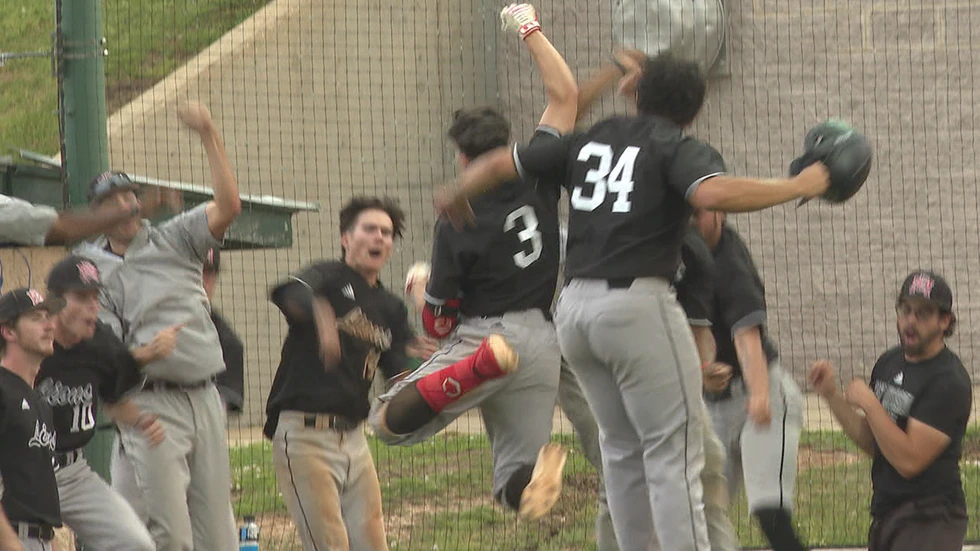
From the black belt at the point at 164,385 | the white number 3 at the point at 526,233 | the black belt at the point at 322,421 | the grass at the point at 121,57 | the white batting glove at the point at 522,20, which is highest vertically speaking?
the grass at the point at 121,57

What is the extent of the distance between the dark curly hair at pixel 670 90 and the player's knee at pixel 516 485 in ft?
5.01

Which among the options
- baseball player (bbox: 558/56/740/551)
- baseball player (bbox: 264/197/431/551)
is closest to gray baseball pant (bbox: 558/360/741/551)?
baseball player (bbox: 558/56/740/551)

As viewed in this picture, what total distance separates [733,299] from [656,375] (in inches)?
38.6

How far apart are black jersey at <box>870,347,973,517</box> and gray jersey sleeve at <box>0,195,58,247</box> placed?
3.52 meters

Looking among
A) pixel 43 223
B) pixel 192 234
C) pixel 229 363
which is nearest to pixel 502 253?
pixel 192 234

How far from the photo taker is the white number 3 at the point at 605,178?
211 inches

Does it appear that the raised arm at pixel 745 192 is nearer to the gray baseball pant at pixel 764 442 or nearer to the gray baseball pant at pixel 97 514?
the gray baseball pant at pixel 764 442

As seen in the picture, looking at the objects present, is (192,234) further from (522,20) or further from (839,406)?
(839,406)

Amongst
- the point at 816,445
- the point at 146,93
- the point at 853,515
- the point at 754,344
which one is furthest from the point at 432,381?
the point at 146,93

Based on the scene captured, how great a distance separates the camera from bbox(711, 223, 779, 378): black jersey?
6152 millimetres

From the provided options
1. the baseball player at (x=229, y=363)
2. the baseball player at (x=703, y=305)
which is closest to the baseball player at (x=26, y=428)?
the baseball player at (x=229, y=363)

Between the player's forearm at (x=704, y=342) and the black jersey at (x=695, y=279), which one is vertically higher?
the black jersey at (x=695, y=279)

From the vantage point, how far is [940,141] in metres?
12.9

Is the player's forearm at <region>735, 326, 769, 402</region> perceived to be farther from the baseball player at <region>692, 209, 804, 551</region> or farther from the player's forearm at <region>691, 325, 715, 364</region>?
the player's forearm at <region>691, 325, 715, 364</region>
